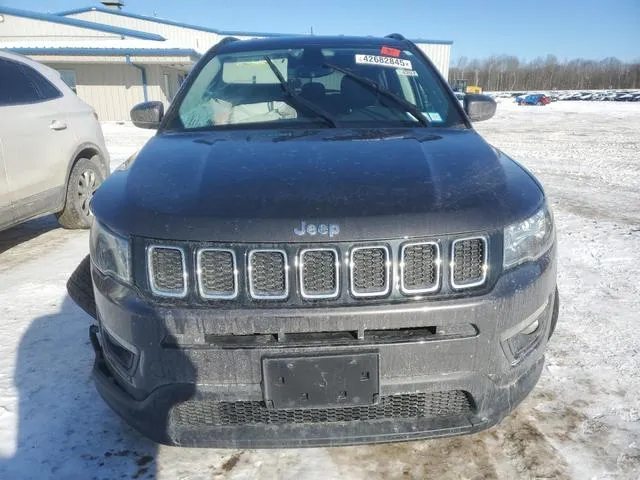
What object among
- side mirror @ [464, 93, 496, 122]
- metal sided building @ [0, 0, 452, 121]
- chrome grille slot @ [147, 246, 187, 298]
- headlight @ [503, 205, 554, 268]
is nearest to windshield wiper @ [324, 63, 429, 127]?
side mirror @ [464, 93, 496, 122]

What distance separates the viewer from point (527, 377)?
1.93 meters

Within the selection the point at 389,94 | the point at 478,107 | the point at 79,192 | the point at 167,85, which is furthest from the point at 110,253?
the point at 167,85

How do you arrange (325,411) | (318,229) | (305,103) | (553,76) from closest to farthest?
(318,229) < (325,411) < (305,103) < (553,76)

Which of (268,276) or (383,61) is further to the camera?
(383,61)

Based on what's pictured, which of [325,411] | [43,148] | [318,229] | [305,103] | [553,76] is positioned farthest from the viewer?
[553,76]

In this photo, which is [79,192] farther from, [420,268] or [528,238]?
[528,238]

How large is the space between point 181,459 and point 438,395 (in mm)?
1073

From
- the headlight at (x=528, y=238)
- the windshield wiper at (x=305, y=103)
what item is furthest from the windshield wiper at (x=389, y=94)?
the headlight at (x=528, y=238)

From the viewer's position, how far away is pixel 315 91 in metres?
2.92

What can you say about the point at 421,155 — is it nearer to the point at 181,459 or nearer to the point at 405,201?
the point at 405,201

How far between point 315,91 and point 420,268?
1.60m

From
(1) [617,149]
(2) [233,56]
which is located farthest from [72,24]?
(2) [233,56]

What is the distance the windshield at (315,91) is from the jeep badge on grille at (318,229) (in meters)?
1.15

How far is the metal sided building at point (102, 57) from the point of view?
72.9 feet
